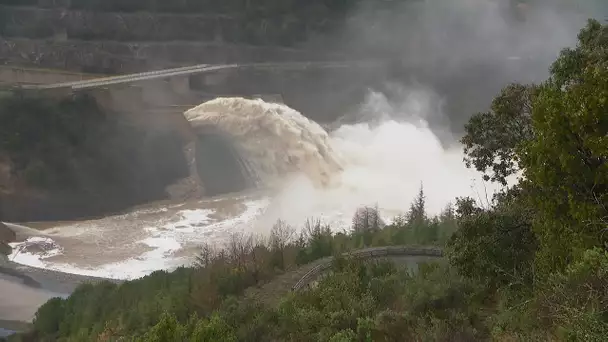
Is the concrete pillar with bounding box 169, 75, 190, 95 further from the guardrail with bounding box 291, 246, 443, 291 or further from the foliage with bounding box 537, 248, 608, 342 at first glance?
the foliage with bounding box 537, 248, 608, 342

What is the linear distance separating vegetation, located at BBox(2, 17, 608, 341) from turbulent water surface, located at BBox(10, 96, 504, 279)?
13990mm

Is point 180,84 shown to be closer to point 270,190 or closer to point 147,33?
point 147,33

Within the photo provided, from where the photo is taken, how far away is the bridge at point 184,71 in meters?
42.9

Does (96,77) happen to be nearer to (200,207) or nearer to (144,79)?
(144,79)

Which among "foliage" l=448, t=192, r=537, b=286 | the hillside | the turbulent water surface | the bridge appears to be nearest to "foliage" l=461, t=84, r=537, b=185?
"foliage" l=448, t=192, r=537, b=286

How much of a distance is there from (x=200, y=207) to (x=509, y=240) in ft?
94.8

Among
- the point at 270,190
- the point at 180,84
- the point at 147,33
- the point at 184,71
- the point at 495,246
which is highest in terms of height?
the point at 147,33

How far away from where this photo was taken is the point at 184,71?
159ft

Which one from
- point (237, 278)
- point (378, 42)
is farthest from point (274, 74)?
point (237, 278)

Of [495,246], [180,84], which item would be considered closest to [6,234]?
[180,84]

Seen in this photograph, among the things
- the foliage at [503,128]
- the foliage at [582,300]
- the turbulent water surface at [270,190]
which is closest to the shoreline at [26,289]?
the turbulent water surface at [270,190]

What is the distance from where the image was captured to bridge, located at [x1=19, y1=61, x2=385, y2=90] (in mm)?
42875

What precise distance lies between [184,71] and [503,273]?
41511mm

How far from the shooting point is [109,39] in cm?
5259
